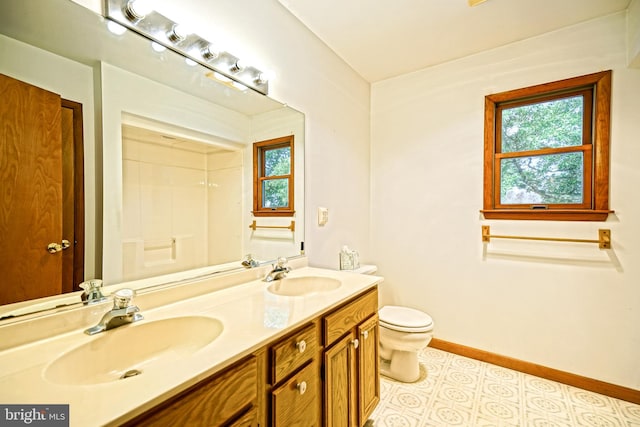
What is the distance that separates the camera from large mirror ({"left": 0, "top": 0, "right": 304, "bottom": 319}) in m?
0.85

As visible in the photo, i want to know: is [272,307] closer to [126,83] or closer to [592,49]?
[126,83]

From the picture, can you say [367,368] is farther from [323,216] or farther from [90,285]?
[90,285]

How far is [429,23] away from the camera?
185 cm

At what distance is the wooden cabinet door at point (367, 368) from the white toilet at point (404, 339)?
0.39 metres

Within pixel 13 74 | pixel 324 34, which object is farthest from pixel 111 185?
pixel 324 34

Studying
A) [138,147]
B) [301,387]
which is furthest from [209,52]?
[301,387]

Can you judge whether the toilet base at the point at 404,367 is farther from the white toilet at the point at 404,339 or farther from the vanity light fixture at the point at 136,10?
the vanity light fixture at the point at 136,10

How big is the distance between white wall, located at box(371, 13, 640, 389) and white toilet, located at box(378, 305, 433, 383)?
524 mm

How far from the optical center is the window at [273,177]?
1586 millimetres

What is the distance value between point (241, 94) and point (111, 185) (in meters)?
0.79

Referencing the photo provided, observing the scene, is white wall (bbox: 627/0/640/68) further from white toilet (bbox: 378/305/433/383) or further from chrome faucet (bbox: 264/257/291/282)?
chrome faucet (bbox: 264/257/291/282)

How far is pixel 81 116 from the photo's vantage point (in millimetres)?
919

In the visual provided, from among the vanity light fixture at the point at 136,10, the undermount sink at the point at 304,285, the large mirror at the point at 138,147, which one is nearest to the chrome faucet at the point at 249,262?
the large mirror at the point at 138,147

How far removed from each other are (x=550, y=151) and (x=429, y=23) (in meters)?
1.21
